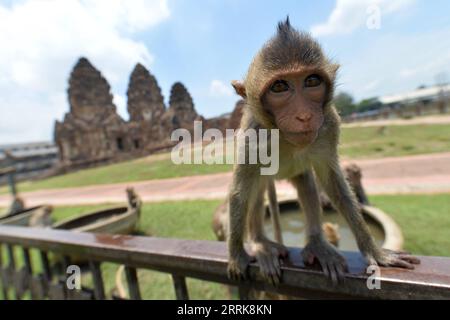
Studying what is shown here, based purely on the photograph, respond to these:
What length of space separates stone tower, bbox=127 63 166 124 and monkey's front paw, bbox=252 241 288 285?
150 centimetres

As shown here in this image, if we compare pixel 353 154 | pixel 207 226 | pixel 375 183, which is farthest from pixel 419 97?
pixel 207 226

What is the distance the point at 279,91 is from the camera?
147 cm

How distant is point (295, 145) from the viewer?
4.87ft

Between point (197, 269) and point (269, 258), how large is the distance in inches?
12.3

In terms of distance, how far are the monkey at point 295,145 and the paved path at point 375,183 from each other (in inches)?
181

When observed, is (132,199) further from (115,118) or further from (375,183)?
(375,183)

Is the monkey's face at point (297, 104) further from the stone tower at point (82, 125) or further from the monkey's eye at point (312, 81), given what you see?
the stone tower at point (82, 125)

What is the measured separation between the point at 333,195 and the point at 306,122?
563 mm

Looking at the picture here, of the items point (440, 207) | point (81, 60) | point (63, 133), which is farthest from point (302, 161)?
point (63, 133)

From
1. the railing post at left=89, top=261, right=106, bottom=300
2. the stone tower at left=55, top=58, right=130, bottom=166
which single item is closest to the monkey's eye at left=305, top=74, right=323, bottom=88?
the railing post at left=89, top=261, right=106, bottom=300

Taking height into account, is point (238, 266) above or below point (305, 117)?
below

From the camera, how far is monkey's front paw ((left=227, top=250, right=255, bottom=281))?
139cm
